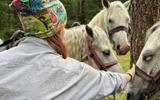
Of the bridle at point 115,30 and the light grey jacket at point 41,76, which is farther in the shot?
the bridle at point 115,30

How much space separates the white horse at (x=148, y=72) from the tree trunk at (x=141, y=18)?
3.30 ft

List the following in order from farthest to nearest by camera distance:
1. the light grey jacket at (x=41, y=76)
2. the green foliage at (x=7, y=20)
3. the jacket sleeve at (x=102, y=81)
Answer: the green foliage at (x=7, y=20), the jacket sleeve at (x=102, y=81), the light grey jacket at (x=41, y=76)

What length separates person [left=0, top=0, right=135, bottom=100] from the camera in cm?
300

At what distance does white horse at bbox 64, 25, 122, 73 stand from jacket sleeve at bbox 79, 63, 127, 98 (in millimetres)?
1985

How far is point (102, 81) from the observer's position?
3.18m

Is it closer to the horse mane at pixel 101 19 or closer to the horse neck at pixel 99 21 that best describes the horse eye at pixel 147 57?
the horse mane at pixel 101 19

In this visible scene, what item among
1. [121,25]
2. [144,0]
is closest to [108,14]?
[121,25]

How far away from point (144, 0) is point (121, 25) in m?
1.76

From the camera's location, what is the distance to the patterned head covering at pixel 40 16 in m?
3.04

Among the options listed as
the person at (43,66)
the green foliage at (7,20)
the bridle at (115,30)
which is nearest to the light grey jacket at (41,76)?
the person at (43,66)

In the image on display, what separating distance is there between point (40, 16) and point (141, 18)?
260cm

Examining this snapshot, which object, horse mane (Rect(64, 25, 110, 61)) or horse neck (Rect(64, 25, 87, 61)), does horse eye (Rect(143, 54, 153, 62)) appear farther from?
horse neck (Rect(64, 25, 87, 61))

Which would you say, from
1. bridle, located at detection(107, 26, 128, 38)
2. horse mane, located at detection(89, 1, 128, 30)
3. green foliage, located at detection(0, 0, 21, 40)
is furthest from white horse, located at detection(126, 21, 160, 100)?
green foliage, located at detection(0, 0, 21, 40)

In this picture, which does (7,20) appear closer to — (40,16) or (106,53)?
(106,53)
